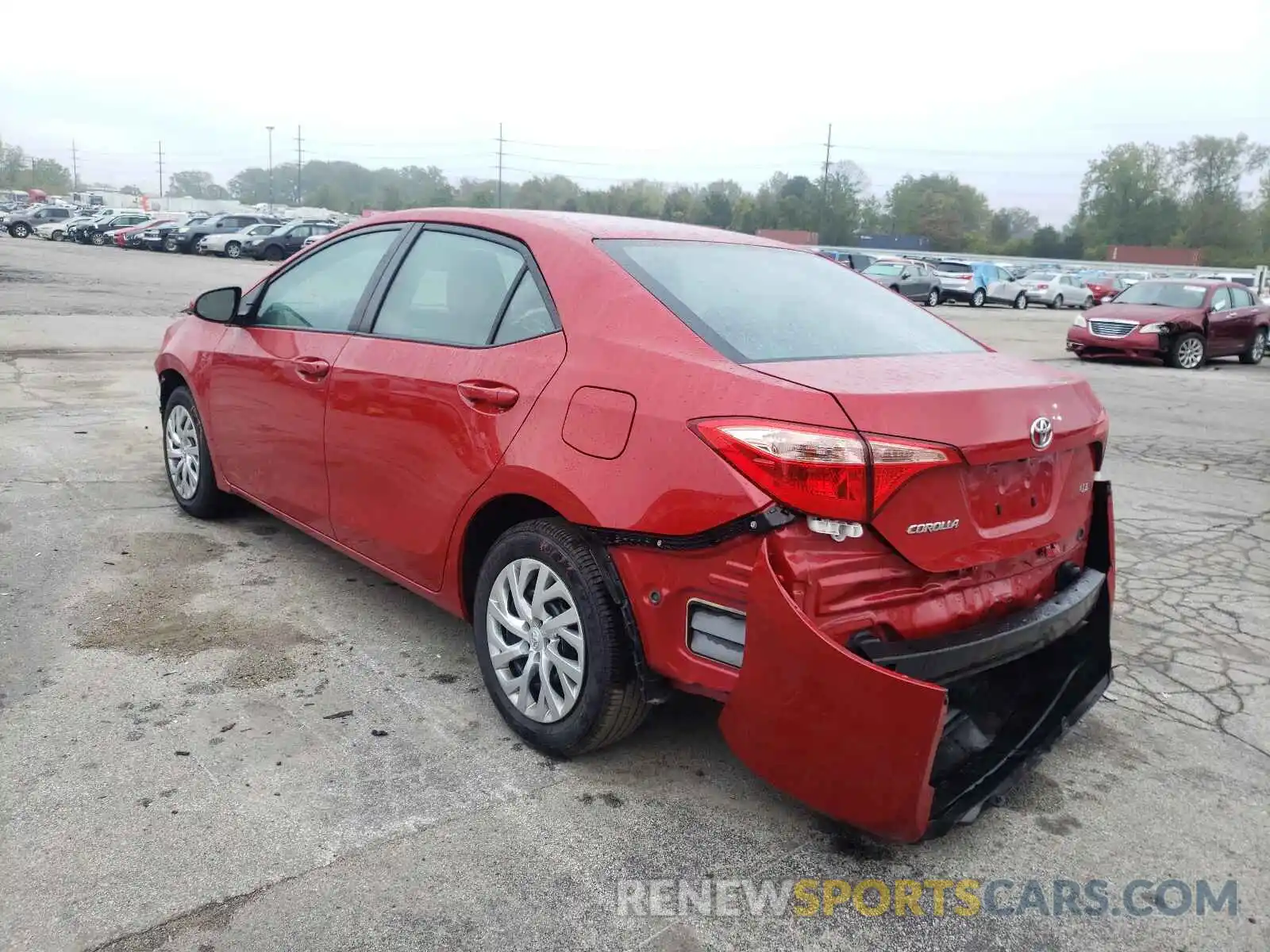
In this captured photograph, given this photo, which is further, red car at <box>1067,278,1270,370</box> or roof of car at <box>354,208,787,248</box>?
red car at <box>1067,278,1270,370</box>

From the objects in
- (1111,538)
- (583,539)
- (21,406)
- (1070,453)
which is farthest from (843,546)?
(21,406)

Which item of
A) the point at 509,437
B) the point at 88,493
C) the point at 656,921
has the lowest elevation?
the point at 656,921

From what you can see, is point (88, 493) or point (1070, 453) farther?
point (88, 493)

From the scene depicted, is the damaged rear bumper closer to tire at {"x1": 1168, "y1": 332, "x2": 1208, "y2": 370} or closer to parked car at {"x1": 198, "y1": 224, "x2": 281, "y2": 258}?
tire at {"x1": 1168, "y1": 332, "x2": 1208, "y2": 370}

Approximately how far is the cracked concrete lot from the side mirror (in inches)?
43.7

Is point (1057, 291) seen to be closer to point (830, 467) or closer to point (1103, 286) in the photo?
point (1103, 286)

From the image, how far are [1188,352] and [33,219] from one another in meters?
48.8

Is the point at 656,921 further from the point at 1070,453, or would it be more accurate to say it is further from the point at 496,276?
the point at 496,276

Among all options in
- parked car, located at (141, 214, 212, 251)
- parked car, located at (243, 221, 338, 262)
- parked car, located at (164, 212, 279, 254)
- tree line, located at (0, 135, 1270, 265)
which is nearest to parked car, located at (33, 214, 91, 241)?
parked car, located at (141, 214, 212, 251)

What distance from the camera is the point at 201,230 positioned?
39.8m

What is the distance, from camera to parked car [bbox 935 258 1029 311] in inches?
1401

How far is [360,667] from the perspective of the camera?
12.2ft

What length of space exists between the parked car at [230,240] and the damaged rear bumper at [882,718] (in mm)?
39179

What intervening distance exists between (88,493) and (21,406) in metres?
3.02
